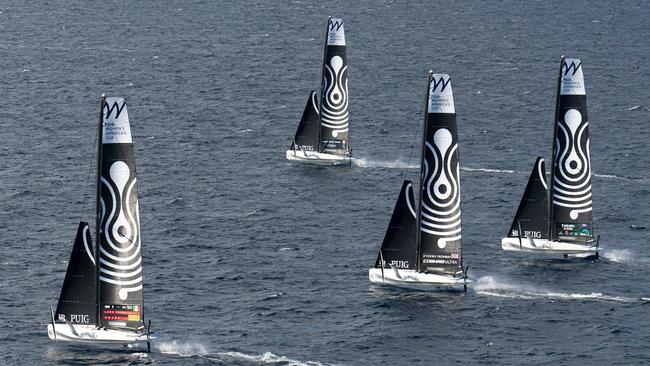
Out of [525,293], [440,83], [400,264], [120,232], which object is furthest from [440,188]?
[120,232]

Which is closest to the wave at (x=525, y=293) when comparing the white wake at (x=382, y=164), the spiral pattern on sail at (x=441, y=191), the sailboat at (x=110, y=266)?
the spiral pattern on sail at (x=441, y=191)

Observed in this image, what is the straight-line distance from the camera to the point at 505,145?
16788cm

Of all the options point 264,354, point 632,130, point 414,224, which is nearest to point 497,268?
point 414,224

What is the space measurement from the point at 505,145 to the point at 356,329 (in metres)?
65.9

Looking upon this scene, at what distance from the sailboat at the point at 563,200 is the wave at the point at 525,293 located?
772cm

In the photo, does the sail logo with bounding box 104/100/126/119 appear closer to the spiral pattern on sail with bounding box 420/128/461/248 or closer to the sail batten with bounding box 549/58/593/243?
the spiral pattern on sail with bounding box 420/128/461/248

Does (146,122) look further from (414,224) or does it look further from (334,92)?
(414,224)

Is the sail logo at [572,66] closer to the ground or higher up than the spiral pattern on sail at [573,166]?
higher up

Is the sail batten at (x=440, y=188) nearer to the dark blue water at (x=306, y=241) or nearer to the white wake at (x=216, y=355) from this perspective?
the dark blue water at (x=306, y=241)

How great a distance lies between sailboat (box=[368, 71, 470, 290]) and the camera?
11294 centimetres

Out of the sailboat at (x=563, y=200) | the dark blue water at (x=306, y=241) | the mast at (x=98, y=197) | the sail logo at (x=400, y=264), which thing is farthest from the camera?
the sailboat at (x=563, y=200)

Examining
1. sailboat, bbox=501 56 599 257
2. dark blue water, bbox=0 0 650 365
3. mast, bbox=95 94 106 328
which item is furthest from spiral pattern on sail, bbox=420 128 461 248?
mast, bbox=95 94 106 328

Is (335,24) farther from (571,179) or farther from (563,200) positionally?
(563,200)

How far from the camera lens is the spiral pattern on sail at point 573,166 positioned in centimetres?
12250
